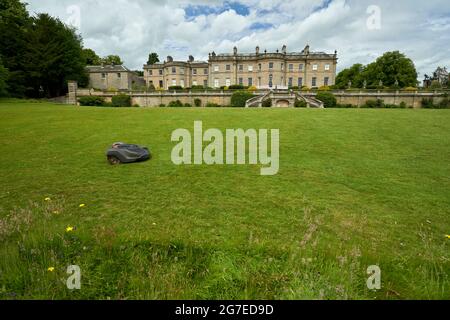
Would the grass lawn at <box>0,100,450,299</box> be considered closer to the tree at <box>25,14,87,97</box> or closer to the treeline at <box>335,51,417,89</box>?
the tree at <box>25,14,87,97</box>

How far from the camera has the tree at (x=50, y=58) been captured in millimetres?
41188

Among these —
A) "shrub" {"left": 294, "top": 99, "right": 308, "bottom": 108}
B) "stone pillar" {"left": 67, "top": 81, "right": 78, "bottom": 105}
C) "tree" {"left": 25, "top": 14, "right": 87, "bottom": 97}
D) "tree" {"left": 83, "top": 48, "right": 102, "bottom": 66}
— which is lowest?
"shrub" {"left": 294, "top": 99, "right": 308, "bottom": 108}

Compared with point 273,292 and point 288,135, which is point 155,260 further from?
point 288,135

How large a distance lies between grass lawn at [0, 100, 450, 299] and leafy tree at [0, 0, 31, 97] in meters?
41.3

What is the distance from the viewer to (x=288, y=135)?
43.5 ft

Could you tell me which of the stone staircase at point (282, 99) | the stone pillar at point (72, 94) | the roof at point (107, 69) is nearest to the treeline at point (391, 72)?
the stone staircase at point (282, 99)

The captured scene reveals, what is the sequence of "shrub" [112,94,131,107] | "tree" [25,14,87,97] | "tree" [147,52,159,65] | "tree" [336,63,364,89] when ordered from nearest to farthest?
"shrub" [112,94,131,107] < "tree" [25,14,87,97] < "tree" [336,63,364,89] < "tree" [147,52,159,65]

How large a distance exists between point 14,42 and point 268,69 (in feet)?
159

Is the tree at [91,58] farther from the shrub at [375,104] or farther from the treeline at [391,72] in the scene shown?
the shrub at [375,104]

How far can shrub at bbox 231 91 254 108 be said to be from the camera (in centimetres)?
3703

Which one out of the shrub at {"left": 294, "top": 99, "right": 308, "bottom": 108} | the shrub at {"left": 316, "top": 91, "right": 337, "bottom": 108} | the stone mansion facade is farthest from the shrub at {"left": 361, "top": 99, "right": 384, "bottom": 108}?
the stone mansion facade

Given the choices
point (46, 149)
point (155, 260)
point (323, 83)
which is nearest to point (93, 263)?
point (155, 260)

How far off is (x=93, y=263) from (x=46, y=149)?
9838mm

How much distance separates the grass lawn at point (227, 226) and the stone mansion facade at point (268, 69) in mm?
49791
